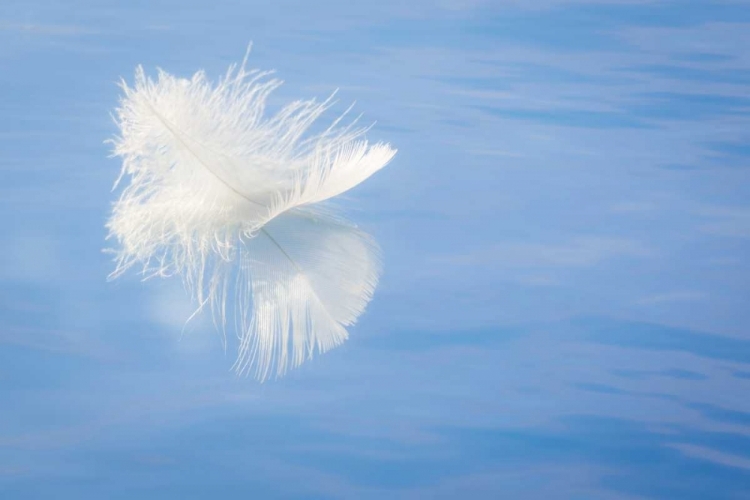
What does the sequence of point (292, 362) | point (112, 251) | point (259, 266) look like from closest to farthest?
1. point (292, 362)
2. point (259, 266)
3. point (112, 251)

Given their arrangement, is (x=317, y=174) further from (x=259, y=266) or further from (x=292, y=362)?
(x=292, y=362)

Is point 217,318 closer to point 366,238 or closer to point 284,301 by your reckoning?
point 284,301

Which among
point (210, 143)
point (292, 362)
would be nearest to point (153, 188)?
point (210, 143)

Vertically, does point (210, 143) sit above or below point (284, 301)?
above

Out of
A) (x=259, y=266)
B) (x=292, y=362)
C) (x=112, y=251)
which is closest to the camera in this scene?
(x=292, y=362)

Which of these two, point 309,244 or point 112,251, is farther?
point 112,251

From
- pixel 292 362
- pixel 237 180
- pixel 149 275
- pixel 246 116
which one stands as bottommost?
pixel 292 362
